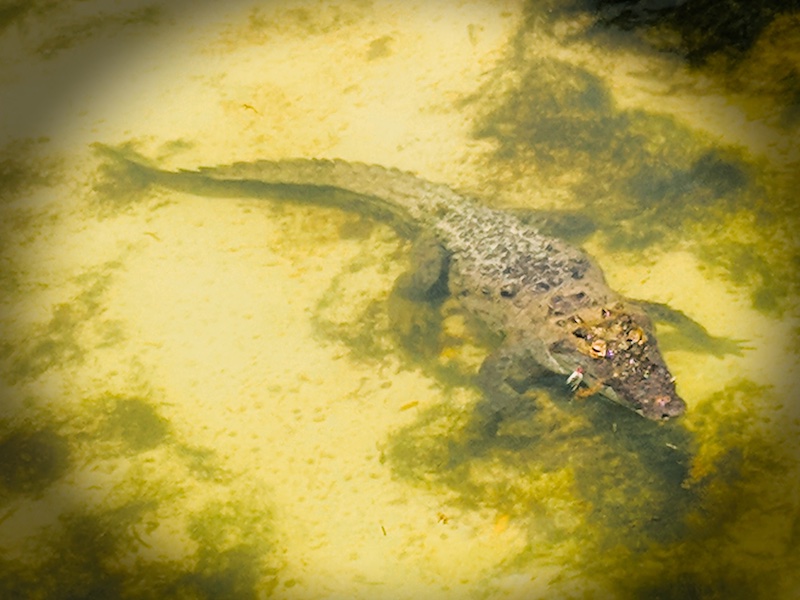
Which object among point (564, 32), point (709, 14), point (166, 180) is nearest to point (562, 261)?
point (564, 32)

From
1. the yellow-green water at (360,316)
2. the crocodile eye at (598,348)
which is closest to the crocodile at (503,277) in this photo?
the crocodile eye at (598,348)

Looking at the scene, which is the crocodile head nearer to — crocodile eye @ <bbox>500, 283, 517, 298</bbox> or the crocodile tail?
crocodile eye @ <bbox>500, 283, 517, 298</bbox>

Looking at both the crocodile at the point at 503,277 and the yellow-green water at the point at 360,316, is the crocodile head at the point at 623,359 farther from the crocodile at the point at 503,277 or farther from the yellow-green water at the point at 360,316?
the yellow-green water at the point at 360,316

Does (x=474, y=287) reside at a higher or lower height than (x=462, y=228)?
lower

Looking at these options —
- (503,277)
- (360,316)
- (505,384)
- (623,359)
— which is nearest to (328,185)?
(360,316)

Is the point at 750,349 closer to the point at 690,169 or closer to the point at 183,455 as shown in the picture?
the point at 690,169

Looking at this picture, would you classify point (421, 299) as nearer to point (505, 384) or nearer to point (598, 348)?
point (505, 384)

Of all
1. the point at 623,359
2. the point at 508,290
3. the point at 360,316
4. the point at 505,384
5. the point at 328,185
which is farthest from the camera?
the point at 328,185
